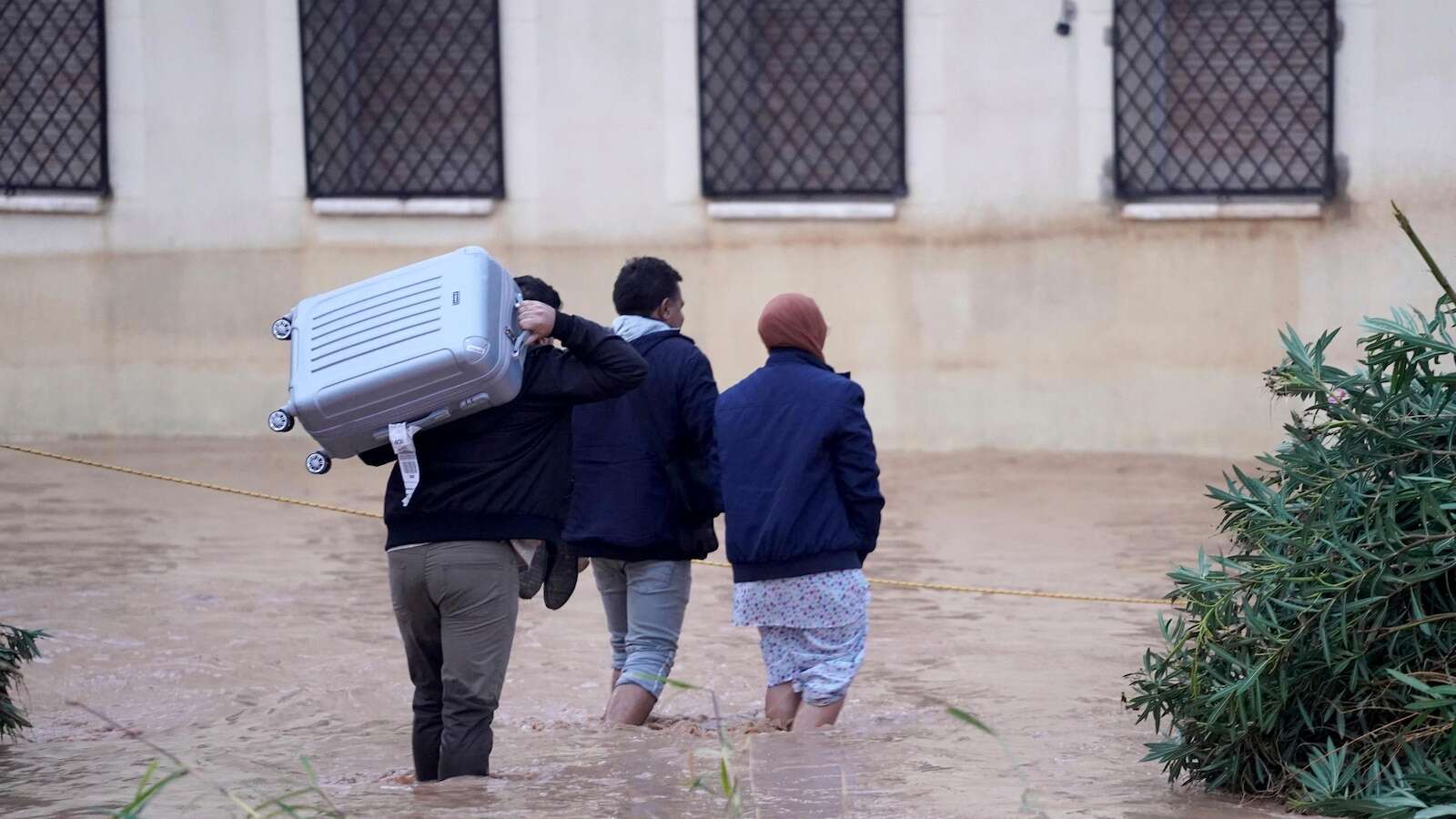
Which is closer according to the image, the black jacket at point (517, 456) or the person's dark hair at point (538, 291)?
the black jacket at point (517, 456)

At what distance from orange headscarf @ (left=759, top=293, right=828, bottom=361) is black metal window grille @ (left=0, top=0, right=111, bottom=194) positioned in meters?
8.19

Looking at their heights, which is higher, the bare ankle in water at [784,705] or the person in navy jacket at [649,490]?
the person in navy jacket at [649,490]

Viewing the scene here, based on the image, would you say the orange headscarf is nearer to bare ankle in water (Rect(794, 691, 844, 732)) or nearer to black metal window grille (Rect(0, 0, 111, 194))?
bare ankle in water (Rect(794, 691, 844, 732))

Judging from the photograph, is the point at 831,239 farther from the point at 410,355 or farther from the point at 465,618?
the point at 410,355

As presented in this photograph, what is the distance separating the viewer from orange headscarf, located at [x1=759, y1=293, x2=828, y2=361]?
5.62m

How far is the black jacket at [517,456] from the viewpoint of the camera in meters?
4.84

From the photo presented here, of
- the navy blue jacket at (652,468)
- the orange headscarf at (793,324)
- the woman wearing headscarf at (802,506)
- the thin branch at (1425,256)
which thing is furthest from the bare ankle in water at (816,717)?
the thin branch at (1425,256)

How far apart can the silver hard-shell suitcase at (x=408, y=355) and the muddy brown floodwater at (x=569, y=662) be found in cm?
93

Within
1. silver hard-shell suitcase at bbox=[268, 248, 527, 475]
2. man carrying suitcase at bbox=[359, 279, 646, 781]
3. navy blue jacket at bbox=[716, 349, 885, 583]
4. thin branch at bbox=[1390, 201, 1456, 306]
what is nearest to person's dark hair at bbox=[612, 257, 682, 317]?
navy blue jacket at bbox=[716, 349, 885, 583]

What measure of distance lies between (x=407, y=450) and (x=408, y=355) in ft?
0.79

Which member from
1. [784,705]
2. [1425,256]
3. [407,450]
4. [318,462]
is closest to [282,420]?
[318,462]

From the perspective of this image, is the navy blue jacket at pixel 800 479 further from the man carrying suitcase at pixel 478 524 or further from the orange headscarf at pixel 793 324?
the man carrying suitcase at pixel 478 524

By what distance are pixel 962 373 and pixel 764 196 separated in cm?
169

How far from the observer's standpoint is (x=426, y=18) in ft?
41.2
